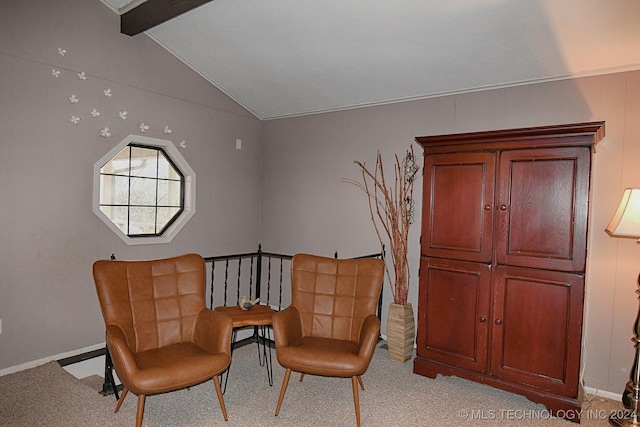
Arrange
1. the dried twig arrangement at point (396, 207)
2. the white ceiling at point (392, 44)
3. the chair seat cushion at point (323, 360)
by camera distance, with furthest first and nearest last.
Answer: the dried twig arrangement at point (396, 207) < the white ceiling at point (392, 44) < the chair seat cushion at point (323, 360)

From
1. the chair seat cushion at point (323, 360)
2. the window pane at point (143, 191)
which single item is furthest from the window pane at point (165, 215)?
the chair seat cushion at point (323, 360)

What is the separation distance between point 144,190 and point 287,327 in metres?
2.43

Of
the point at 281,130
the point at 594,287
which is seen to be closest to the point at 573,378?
the point at 594,287

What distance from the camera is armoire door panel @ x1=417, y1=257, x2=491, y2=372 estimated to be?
2898 millimetres

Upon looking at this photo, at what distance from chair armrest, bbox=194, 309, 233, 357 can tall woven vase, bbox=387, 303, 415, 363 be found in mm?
1602

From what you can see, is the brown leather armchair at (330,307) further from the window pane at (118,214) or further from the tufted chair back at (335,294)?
the window pane at (118,214)

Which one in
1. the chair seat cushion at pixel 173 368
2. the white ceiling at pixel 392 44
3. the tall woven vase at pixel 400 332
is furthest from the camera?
the tall woven vase at pixel 400 332

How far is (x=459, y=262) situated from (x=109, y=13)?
151 inches

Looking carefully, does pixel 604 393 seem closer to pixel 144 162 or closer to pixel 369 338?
pixel 369 338

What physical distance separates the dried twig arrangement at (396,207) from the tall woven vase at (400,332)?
103 mm

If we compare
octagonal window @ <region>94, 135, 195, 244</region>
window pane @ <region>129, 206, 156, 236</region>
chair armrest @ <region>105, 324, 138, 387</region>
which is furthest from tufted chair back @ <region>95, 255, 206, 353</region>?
window pane @ <region>129, 206, 156, 236</region>

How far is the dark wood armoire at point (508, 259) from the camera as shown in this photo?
2.57 metres

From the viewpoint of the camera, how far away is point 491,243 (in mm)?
2871

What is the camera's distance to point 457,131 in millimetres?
3695
